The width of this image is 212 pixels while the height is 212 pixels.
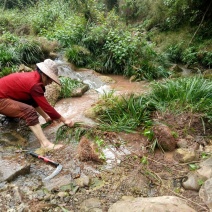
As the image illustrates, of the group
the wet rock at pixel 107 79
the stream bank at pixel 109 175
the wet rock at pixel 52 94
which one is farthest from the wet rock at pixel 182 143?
the wet rock at pixel 107 79

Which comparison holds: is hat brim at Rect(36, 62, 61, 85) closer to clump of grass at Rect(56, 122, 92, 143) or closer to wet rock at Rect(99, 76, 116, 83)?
clump of grass at Rect(56, 122, 92, 143)

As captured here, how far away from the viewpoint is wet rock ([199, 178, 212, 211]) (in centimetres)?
251

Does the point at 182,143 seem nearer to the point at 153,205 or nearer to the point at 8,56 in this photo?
the point at 153,205

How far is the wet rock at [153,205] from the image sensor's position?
2.22m

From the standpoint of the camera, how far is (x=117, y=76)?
777cm

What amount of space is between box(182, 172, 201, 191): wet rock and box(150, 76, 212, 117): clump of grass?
1.31 metres

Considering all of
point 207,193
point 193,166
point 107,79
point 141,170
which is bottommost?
point 107,79

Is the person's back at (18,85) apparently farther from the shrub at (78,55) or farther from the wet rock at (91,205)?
the shrub at (78,55)

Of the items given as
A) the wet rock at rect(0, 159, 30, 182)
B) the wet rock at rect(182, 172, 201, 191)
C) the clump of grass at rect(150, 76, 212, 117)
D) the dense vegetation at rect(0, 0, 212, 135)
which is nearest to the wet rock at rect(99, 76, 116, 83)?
the dense vegetation at rect(0, 0, 212, 135)

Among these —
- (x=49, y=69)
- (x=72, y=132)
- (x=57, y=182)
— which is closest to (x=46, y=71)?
A: (x=49, y=69)

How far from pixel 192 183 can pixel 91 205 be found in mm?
1170

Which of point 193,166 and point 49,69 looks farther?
point 49,69

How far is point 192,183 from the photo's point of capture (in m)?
2.86

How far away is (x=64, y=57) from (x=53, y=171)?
569 cm
